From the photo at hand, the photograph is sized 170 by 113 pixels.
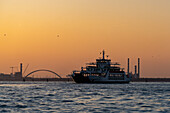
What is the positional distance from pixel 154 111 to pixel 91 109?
8199mm

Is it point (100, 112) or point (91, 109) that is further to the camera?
point (91, 109)

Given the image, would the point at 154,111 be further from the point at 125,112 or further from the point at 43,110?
the point at 43,110

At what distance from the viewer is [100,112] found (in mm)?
51344

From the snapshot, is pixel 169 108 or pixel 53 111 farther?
pixel 169 108

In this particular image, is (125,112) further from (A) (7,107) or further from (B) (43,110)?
(A) (7,107)

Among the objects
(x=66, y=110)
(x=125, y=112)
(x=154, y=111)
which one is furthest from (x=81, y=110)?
(x=154, y=111)

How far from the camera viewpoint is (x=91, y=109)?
2158 inches

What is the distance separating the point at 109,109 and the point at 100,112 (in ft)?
11.0

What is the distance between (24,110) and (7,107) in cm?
→ 473

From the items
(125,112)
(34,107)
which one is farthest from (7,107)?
(125,112)

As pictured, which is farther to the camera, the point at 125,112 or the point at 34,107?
the point at 34,107

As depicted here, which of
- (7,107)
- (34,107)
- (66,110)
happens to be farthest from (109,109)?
(7,107)

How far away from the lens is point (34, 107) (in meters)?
57.1

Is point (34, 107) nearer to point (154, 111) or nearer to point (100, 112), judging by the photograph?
point (100, 112)
